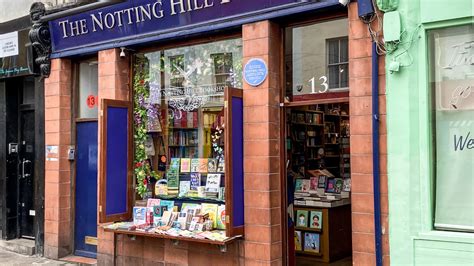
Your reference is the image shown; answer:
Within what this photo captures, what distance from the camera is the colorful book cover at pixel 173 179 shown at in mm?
7535

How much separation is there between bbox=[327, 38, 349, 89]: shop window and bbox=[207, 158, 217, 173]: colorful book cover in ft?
6.59

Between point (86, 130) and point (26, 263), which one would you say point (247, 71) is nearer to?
point (86, 130)

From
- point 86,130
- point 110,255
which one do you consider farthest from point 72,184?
point 110,255

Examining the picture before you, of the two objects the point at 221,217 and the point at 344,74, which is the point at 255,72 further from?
the point at 221,217

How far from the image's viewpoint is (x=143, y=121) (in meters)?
7.92

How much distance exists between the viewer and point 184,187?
7.44 meters

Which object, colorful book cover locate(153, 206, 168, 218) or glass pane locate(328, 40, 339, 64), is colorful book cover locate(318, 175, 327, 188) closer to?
colorful book cover locate(153, 206, 168, 218)

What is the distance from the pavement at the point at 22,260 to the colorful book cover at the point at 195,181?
2615 mm

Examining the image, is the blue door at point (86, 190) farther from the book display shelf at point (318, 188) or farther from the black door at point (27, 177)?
the book display shelf at point (318, 188)

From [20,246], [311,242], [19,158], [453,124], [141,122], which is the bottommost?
[20,246]

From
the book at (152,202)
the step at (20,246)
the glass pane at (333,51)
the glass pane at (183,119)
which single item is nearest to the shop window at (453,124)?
the glass pane at (333,51)

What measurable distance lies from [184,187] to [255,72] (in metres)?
2.11

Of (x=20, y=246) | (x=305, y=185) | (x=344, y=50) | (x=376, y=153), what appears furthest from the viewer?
(x=20, y=246)

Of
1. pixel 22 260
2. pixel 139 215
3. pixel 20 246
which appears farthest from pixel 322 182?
pixel 20 246
